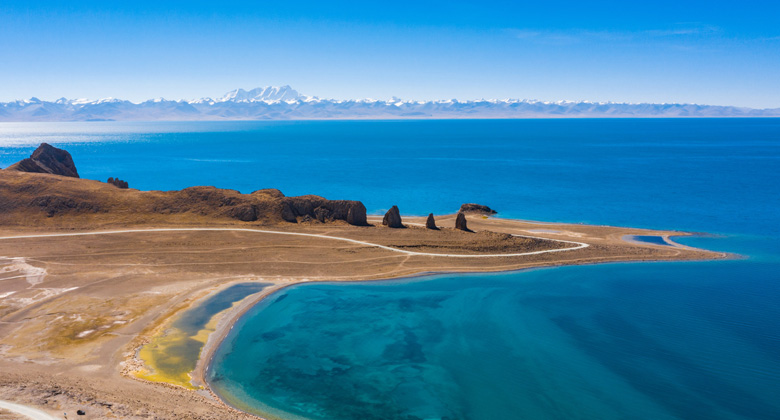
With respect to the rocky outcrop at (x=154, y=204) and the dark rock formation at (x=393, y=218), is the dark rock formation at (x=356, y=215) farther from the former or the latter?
the dark rock formation at (x=393, y=218)

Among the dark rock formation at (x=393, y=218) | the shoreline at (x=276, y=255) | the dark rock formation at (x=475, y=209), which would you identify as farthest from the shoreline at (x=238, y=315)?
the dark rock formation at (x=475, y=209)

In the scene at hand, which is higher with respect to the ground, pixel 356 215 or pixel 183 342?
pixel 356 215

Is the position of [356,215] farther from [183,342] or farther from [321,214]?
[183,342]

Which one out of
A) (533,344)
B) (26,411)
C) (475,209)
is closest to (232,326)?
(26,411)

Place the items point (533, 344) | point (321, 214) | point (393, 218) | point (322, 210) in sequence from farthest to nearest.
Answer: point (322, 210) → point (321, 214) → point (393, 218) → point (533, 344)

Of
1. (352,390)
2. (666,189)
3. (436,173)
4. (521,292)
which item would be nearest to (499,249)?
(521,292)

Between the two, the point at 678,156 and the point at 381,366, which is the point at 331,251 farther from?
the point at 678,156

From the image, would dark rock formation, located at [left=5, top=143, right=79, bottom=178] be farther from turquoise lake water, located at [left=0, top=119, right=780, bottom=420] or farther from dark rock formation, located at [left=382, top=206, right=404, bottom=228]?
turquoise lake water, located at [left=0, top=119, right=780, bottom=420]
